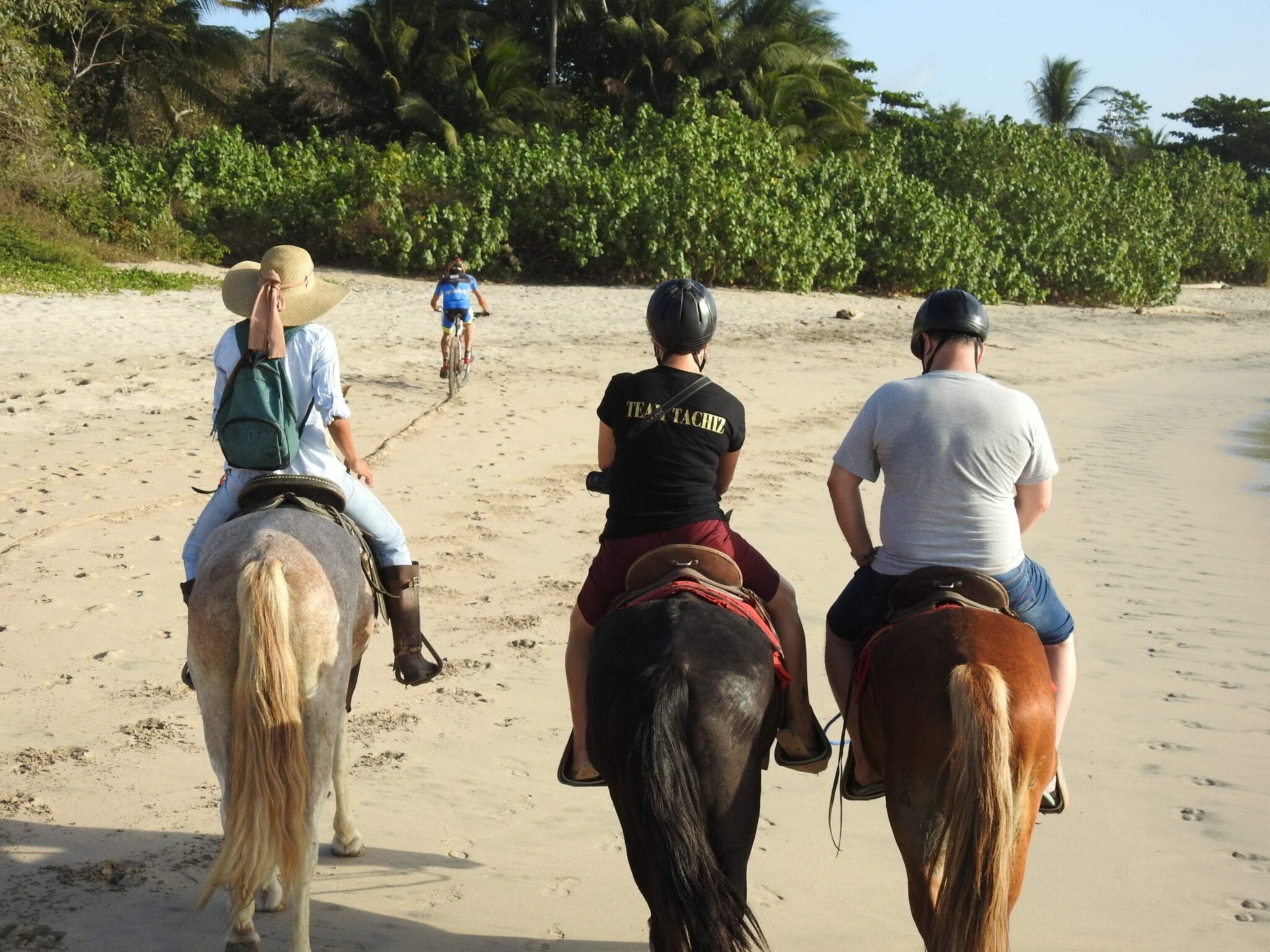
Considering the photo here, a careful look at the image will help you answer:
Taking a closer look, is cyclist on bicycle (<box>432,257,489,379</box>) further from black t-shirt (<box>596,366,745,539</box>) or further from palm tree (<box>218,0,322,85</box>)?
palm tree (<box>218,0,322,85</box>)

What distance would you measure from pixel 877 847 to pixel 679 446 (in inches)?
81.7

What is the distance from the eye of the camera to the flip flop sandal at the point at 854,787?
4039mm

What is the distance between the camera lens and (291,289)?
4.59 meters

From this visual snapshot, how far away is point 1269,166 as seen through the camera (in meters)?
64.6

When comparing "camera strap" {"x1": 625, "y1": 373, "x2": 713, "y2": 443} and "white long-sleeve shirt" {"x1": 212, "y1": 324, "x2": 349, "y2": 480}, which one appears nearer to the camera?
"camera strap" {"x1": 625, "y1": 373, "x2": 713, "y2": 443}

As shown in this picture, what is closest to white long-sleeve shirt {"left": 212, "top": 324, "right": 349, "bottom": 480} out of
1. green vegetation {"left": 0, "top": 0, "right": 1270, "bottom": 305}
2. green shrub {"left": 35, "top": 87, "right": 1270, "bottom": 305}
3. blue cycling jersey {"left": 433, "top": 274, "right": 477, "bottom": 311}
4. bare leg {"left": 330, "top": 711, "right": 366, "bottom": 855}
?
bare leg {"left": 330, "top": 711, "right": 366, "bottom": 855}

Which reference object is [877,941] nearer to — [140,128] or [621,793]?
[621,793]

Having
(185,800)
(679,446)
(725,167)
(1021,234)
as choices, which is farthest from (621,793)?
(1021,234)

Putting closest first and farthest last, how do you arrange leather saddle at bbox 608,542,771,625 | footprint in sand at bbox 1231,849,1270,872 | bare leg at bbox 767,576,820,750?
leather saddle at bbox 608,542,771,625
bare leg at bbox 767,576,820,750
footprint in sand at bbox 1231,849,1270,872

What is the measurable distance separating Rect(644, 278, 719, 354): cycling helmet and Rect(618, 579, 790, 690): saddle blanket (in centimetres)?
87

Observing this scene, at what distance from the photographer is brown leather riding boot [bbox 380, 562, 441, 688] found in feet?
16.0

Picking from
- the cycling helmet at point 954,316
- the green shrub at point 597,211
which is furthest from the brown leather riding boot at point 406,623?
the green shrub at point 597,211

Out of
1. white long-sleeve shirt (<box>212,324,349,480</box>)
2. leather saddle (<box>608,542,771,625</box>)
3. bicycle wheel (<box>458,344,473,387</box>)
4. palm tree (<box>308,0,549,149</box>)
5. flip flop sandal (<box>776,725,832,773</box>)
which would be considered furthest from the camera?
palm tree (<box>308,0,549,149</box>)

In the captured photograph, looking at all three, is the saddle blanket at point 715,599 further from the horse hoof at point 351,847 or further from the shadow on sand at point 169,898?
the horse hoof at point 351,847
